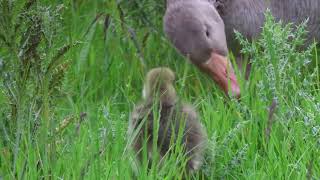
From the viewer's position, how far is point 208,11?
561 cm

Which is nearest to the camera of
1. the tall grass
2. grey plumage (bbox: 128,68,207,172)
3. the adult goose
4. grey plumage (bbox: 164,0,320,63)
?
the tall grass

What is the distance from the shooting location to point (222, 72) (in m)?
5.24

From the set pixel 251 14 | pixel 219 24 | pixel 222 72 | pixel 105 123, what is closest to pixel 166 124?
pixel 105 123

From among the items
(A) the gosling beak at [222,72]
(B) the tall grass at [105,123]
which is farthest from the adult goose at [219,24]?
(B) the tall grass at [105,123]

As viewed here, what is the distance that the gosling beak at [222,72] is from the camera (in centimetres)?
502

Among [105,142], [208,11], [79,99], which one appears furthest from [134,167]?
[208,11]

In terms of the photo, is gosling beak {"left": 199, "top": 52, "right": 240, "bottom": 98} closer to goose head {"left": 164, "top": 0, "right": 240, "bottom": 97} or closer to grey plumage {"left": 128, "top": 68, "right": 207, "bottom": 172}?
goose head {"left": 164, "top": 0, "right": 240, "bottom": 97}

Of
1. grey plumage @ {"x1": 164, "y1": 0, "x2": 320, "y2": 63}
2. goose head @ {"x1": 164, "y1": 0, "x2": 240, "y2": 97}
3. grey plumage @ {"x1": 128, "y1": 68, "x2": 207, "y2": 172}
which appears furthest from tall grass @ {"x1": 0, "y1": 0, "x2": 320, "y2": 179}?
grey plumage @ {"x1": 164, "y1": 0, "x2": 320, "y2": 63}

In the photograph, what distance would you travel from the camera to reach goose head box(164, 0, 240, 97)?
5375 mm

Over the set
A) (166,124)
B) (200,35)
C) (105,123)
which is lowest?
(105,123)

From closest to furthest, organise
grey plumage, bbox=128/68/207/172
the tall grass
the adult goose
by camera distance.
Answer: the tall grass < grey plumage, bbox=128/68/207/172 < the adult goose

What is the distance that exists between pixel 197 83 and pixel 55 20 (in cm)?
233

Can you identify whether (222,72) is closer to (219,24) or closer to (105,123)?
(219,24)

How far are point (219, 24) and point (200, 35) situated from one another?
0.63 feet
